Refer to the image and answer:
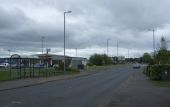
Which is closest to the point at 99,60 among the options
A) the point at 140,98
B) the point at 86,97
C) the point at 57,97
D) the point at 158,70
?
the point at 158,70

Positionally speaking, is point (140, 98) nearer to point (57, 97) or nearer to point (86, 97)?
point (86, 97)

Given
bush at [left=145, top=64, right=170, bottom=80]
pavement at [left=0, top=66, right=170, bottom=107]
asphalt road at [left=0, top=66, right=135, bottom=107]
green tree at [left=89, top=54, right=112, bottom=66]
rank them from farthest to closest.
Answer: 1. green tree at [left=89, top=54, right=112, bottom=66]
2. bush at [left=145, top=64, right=170, bottom=80]
3. pavement at [left=0, top=66, right=170, bottom=107]
4. asphalt road at [left=0, top=66, right=135, bottom=107]

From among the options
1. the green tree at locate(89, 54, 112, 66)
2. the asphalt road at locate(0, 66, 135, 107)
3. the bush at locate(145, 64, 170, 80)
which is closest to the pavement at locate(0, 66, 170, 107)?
the asphalt road at locate(0, 66, 135, 107)

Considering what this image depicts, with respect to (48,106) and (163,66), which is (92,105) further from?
(163,66)

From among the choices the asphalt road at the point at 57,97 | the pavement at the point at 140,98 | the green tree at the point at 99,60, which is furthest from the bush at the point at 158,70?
the green tree at the point at 99,60

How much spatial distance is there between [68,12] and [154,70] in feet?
62.3

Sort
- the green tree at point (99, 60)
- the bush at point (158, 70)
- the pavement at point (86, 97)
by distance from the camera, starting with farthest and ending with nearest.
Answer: the green tree at point (99, 60) → the bush at point (158, 70) → the pavement at point (86, 97)

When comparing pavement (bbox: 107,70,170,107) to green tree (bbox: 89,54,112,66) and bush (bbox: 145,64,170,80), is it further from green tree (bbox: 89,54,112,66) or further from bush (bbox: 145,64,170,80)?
green tree (bbox: 89,54,112,66)

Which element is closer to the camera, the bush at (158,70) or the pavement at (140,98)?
the pavement at (140,98)

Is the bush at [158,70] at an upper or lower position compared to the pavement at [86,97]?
upper

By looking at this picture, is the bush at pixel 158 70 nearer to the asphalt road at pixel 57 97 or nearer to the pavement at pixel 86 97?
the pavement at pixel 86 97

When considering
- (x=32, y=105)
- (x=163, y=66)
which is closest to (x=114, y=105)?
(x=32, y=105)

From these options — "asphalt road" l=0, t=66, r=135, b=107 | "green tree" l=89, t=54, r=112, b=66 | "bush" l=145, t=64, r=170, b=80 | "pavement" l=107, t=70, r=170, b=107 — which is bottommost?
"pavement" l=107, t=70, r=170, b=107

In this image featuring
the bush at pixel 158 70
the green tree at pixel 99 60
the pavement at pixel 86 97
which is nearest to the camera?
the pavement at pixel 86 97
